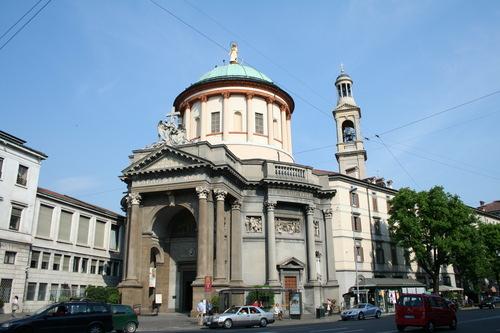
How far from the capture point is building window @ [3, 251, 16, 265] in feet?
102

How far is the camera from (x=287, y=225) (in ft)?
120

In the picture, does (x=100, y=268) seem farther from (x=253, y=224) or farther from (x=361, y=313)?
(x=361, y=313)

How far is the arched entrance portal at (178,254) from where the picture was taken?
34.9m

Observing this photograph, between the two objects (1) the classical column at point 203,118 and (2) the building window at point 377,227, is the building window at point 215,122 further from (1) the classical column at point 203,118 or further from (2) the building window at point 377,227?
(2) the building window at point 377,227

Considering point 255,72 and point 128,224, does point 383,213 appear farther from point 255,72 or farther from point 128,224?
point 128,224

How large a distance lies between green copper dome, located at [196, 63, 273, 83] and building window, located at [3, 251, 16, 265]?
2203 cm

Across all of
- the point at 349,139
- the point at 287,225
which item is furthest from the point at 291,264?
the point at 349,139

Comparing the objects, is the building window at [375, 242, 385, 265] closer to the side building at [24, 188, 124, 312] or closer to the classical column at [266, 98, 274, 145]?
the classical column at [266, 98, 274, 145]

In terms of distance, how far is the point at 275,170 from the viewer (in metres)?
36.7

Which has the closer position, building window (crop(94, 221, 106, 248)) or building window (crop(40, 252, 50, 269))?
building window (crop(40, 252, 50, 269))

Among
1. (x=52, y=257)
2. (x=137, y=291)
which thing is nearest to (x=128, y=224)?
(x=137, y=291)

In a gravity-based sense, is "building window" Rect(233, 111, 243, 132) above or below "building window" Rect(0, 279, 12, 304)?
above

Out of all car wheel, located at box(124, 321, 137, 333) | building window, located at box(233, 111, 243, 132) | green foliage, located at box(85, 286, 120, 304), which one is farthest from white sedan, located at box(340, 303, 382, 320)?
building window, located at box(233, 111, 243, 132)

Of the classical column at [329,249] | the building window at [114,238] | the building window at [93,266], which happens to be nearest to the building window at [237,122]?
the classical column at [329,249]
